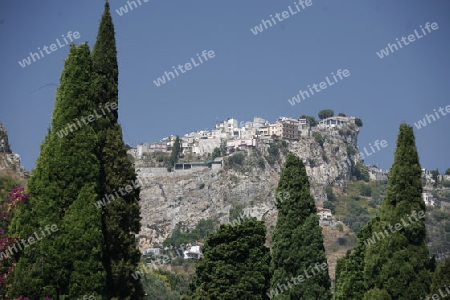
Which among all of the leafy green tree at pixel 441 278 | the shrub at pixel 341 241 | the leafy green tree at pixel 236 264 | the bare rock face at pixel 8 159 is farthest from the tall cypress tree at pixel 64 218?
the shrub at pixel 341 241

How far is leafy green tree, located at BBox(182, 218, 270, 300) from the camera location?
33.6m

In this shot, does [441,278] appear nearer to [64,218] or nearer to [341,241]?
[64,218]

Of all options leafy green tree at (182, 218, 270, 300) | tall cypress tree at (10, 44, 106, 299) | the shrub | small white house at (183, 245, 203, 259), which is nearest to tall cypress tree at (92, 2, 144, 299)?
tall cypress tree at (10, 44, 106, 299)

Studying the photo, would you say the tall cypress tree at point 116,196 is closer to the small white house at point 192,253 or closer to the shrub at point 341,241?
the small white house at point 192,253

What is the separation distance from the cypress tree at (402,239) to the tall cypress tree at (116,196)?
7.68 m

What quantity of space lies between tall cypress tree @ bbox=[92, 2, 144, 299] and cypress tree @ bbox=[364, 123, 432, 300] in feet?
25.2

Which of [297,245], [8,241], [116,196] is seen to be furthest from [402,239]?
[8,241]

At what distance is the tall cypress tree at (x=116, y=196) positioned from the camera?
22.5 metres

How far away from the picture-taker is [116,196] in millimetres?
22734

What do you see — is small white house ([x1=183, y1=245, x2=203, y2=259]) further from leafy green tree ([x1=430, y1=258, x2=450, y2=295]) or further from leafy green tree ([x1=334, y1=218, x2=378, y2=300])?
leafy green tree ([x1=430, y1=258, x2=450, y2=295])

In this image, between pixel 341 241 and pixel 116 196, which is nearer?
pixel 116 196

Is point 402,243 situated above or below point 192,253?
above

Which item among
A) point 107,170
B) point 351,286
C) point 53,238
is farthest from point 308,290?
point 53,238

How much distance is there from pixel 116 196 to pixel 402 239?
9106mm
